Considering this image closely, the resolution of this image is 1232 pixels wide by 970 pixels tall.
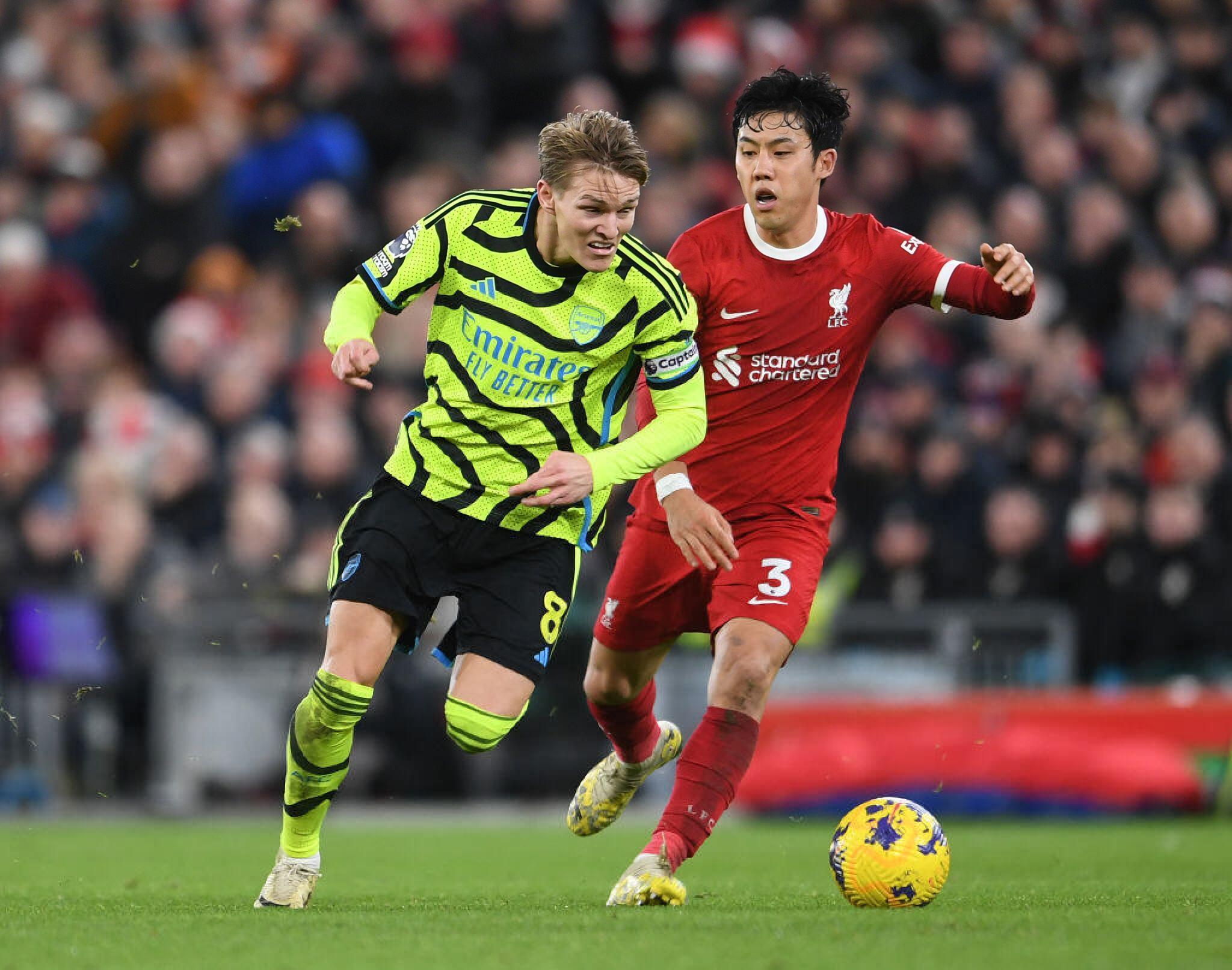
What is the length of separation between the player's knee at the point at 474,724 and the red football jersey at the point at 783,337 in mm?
1217

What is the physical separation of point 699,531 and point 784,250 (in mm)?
1137

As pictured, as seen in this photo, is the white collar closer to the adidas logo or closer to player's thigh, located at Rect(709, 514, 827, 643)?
player's thigh, located at Rect(709, 514, 827, 643)

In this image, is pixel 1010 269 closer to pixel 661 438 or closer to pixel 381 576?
pixel 661 438

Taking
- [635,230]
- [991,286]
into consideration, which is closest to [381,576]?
[991,286]

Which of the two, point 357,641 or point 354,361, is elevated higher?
point 354,361

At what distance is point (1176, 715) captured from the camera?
11.3m

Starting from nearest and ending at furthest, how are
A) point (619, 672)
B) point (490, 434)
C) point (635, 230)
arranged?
point (490, 434) < point (619, 672) < point (635, 230)

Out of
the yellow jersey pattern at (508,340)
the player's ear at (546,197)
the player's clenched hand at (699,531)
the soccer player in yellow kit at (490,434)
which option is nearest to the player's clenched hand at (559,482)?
the soccer player in yellow kit at (490,434)

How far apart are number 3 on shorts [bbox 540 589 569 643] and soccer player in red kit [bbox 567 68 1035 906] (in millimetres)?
446

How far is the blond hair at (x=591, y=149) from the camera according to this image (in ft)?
19.9

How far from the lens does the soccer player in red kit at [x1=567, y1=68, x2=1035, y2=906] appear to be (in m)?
6.62

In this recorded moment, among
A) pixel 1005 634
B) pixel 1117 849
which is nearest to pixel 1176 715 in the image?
pixel 1005 634

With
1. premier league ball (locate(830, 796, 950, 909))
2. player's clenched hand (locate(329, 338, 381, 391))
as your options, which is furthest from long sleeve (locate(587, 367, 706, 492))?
premier league ball (locate(830, 796, 950, 909))

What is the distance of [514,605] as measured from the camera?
636 cm
